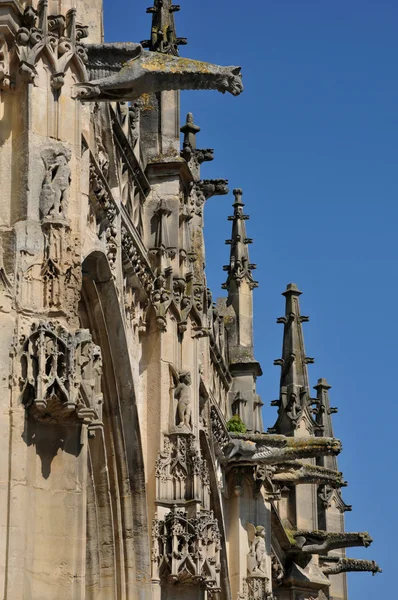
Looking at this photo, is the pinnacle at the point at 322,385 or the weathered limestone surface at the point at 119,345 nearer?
the weathered limestone surface at the point at 119,345

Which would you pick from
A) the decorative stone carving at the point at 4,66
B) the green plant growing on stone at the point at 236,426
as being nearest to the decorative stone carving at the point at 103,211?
the decorative stone carving at the point at 4,66

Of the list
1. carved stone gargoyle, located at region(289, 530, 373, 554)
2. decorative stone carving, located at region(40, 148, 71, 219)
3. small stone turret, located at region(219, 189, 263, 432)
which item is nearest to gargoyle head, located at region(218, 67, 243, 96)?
decorative stone carving, located at region(40, 148, 71, 219)

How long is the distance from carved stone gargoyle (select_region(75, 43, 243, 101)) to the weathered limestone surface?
0.07ft

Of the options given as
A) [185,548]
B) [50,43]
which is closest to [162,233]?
[185,548]

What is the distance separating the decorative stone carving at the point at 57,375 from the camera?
1589 cm

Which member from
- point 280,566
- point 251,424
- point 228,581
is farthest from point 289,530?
point 228,581

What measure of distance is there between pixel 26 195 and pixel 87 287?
552 cm

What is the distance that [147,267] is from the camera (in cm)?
2462

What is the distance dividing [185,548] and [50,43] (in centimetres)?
910

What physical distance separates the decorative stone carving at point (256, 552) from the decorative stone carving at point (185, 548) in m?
8.62

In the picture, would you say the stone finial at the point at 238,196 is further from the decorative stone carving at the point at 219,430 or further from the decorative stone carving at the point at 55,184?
the decorative stone carving at the point at 55,184

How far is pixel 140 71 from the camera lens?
1856cm

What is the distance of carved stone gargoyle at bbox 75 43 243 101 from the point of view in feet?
60.9

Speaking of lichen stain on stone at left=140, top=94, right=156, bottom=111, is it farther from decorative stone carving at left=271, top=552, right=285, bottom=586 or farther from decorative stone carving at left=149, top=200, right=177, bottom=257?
decorative stone carving at left=271, top=552, right=285, bottom=586
